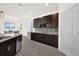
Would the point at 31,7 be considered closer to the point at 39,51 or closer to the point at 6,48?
the point at 39,51

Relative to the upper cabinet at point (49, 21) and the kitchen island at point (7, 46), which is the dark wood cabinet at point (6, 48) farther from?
the upper cabinet at point (49, 21)

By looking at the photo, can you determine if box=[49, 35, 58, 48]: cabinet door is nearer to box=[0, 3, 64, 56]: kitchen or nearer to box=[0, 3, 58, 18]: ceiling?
box=[0, 3, 64, 56]: kitchen

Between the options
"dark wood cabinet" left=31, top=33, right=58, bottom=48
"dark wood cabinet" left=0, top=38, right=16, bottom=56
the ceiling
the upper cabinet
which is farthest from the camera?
the upper cabinet

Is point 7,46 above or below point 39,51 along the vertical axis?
above

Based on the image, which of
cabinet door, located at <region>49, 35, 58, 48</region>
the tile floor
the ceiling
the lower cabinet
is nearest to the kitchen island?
the lower cabinet

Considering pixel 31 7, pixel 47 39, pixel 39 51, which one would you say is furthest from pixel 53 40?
pixel 31 7

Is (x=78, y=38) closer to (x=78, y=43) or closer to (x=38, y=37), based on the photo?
(x=78, y=43)

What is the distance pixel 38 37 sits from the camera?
9461 mm

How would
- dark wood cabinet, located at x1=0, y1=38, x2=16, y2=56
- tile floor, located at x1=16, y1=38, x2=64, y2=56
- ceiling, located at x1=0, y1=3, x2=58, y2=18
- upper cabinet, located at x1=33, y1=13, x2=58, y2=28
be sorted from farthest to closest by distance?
upper cabinet, located at x1=33, y1=13, x2=58, y2=28, ceiling, located at x1=0, y1=3, x2=58, y2=18, tile floor, located at x1=16, y1=38, x2=64, y2=56, dark wood cabinet, located at x1=0, y1=38, x2=16, y2=56

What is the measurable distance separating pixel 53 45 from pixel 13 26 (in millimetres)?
10831

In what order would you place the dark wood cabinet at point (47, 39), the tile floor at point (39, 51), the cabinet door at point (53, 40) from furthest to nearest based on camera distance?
the dark wood cabinet at point (47, 39) → the cabinet door at point (53, 40) → the tile floor at point (39, 51)

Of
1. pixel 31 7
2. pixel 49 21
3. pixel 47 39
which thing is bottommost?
pixel 47 39

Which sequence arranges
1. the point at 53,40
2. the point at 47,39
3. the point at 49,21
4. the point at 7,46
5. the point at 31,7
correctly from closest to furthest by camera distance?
the point at 7,46
the point at 53,40
the point at 31,7
the point at 47,39
the point at 49,21

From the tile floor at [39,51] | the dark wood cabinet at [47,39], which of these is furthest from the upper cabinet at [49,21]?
the tile floor at [39,51]
